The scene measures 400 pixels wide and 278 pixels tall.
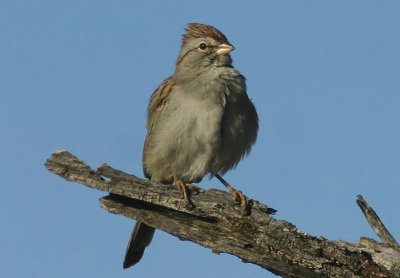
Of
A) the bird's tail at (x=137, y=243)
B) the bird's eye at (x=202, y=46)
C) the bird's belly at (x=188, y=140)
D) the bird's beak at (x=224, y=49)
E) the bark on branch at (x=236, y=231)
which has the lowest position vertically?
the bark on branch at (x=236, y=231)

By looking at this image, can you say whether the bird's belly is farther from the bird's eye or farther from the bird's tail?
the bird's eye

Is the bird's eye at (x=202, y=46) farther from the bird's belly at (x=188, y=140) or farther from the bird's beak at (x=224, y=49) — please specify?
the bird's belly at (x=188, y=140)

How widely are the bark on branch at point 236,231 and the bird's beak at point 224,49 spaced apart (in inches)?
118

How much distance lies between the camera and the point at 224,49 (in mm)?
8422

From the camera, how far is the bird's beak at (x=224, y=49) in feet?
27.5

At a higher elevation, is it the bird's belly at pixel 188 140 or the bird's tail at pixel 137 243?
the bird's belly at pixel 188 140

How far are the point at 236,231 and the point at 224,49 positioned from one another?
3.29m

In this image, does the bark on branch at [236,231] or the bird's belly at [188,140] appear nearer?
the bark on branch at [236,231]

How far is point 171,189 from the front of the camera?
5832 mm

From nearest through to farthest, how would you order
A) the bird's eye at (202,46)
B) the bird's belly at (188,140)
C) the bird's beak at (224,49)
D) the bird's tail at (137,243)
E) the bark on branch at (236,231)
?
the bark on branch at (236,231)
the bird's belly at (188,140)
the bird's tail at (137,243)
the bird's beak at (224,49)
the bird's eye at (202,46)

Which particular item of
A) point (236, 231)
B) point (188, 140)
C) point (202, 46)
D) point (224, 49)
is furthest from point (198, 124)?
point (236, 231)

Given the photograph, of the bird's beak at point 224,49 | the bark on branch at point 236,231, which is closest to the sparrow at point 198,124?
the bird's beak at point 224,49

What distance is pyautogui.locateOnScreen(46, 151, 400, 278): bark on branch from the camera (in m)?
5.52

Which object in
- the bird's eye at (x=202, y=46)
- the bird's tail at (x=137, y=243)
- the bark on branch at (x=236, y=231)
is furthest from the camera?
the bird's eye at (x=202, y=46)
